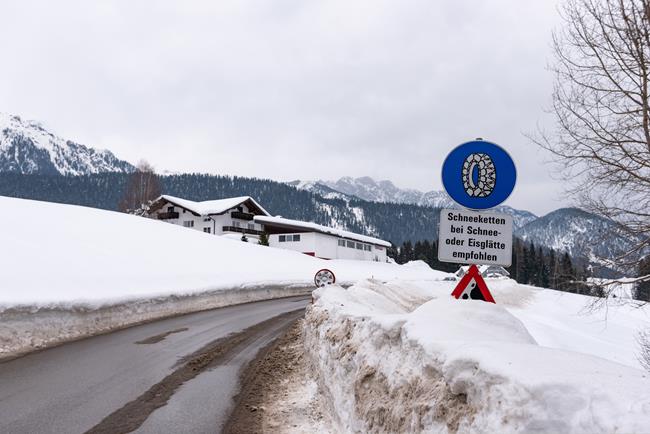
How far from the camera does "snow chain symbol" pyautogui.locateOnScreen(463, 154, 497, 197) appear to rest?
4838 mm

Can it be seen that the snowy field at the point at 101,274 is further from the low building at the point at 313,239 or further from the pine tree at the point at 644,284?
the low building at the point at 313,239

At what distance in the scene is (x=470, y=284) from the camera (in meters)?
5.04

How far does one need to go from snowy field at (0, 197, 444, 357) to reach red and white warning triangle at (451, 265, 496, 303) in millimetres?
8815

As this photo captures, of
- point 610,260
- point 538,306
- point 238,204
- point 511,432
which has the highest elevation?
point 238,204

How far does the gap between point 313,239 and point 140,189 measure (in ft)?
101

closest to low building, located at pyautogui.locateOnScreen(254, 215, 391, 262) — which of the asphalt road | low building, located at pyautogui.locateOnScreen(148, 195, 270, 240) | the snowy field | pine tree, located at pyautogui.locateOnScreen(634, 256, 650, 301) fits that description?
low building, located at pyautogui.locateOnScreen(148, 195, 270, 240)

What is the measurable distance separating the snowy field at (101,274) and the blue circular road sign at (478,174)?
910 centimetres

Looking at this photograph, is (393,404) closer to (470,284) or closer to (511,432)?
(511,432)

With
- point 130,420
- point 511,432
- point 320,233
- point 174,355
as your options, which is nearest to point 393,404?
point 511,432

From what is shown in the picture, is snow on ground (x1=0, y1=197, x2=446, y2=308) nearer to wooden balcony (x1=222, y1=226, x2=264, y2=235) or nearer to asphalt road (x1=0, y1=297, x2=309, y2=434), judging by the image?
asphalt road (x1=0, y1=297, x2=309, y2=434)

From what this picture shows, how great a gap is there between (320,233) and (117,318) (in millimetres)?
44383

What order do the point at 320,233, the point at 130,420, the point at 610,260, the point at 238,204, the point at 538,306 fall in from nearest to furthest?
the point at 130,420 → the point at 610,260 → the point at 538,306 → the point at 320,233 → the point at 238,204

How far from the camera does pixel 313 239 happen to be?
56531 mm

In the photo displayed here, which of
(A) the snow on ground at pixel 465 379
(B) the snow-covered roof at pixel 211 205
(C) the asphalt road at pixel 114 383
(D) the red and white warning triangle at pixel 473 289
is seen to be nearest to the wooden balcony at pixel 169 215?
(B) the snow-covered roof at pixel 211 205
